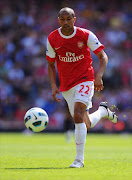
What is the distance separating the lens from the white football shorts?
6925mm

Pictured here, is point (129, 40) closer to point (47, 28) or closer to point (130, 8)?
point (130, 8)

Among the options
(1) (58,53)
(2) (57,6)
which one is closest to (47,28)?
(2) (57,6)

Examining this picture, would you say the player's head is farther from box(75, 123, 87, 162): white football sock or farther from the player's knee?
box(75, 123, 87, 162): white football sock

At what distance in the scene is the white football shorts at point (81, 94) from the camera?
6.92 metres

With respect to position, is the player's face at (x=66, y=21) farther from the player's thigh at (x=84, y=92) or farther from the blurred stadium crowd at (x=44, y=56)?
the blurred stadium crowd at (x=44, y=56)

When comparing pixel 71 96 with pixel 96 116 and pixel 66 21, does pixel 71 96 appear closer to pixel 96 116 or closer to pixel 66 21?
pixel 96 116

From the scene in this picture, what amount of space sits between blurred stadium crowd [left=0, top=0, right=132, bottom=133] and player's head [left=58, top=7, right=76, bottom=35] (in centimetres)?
1512

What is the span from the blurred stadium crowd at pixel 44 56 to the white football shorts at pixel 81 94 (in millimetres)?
14669

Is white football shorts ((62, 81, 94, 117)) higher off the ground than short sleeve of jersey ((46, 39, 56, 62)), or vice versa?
short sleeve of jersey ((46, 39, 56, 62))

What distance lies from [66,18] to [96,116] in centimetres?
219

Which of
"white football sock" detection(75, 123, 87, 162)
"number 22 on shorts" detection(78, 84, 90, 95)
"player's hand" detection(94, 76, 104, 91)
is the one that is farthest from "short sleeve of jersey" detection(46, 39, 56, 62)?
"white football sock" detection(75, 123, 87, 162)

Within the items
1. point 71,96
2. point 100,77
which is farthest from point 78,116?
point 100,77

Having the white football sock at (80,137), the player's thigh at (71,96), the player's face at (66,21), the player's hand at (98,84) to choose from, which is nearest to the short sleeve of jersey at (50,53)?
the player's face at (66,21)

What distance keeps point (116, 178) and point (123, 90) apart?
17954 millimetres
